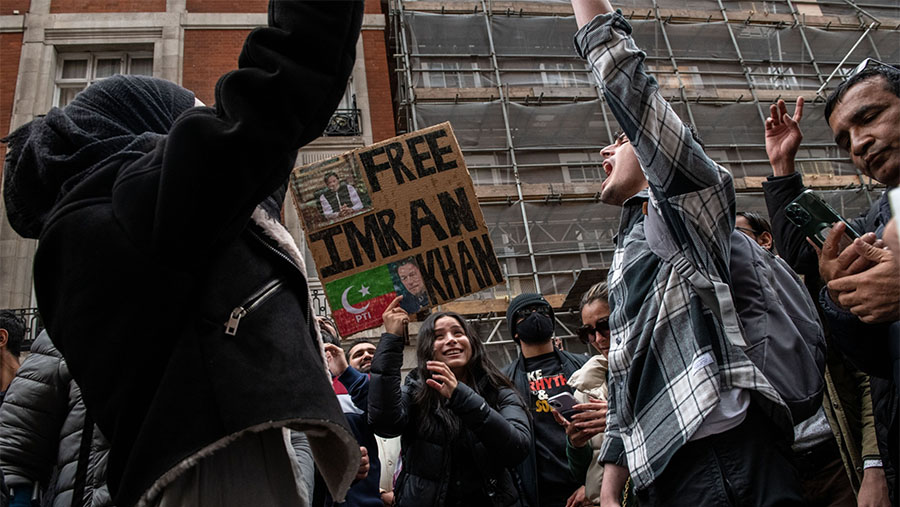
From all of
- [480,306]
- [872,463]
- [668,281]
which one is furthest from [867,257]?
[480,306]

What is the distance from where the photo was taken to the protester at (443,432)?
313 centimetres

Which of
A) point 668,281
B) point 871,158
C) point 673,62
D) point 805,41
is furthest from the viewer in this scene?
point 805,41

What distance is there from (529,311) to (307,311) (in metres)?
2.85

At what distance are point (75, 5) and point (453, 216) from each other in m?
14.4

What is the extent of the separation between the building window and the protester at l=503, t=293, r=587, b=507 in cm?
1227

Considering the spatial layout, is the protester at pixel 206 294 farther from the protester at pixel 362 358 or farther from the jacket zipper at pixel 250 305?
the protester at pixel 362 358

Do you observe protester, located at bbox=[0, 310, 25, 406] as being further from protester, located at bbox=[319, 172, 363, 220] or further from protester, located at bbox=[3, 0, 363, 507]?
protester, located at bbox=[3, 0, 363, 507]

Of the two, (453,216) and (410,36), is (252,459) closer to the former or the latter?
(453,216)

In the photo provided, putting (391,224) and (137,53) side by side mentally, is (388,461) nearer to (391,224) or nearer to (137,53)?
(391,224)

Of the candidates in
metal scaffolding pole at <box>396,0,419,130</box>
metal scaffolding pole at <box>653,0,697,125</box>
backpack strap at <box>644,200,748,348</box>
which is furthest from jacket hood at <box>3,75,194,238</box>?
metal scaffolding pole at <box>653,0,697,125</box>

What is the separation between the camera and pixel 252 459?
4.22 feet

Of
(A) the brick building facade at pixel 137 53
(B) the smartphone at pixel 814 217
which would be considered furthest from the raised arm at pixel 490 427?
(A) the brick building facade at pixel 137 53

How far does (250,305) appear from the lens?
1.30m

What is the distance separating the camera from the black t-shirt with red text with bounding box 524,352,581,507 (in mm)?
3490
